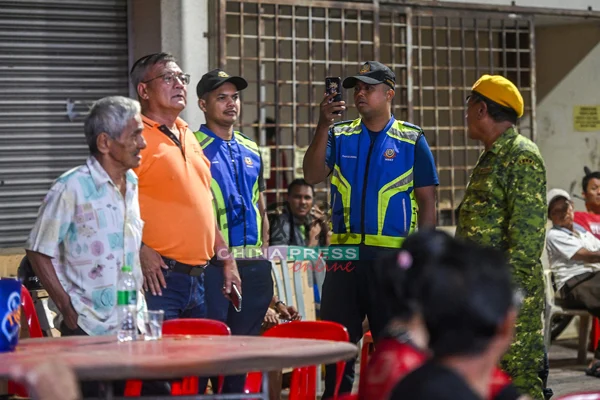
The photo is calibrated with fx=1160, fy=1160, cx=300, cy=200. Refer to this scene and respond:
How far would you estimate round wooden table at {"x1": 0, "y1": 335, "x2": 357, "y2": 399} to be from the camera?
12.6 feet

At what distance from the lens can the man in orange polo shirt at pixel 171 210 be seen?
6082 mm

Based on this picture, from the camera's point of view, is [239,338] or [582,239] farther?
[582,239]

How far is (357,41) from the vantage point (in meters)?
10.8

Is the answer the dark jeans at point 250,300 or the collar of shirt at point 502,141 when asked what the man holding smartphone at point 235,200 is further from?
the collar of shirt at point 502,141

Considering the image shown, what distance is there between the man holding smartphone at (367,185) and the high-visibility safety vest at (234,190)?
39 cm

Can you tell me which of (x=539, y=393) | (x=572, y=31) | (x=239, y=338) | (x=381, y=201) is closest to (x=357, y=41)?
(x=572, y=31)

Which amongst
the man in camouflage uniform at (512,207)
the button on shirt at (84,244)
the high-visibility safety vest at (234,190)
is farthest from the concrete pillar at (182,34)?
the button on shirt at (84,244)

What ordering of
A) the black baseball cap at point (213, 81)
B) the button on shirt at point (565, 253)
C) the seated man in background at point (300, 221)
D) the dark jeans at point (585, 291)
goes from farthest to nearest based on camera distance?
1. the button on shirt at point (565, 253)
2. the dark jeans at point (585, 291)
3. the seated man in background at point (300, 221)
4. the black baseball cap at point (213, 81)

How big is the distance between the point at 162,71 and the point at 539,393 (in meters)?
2.64

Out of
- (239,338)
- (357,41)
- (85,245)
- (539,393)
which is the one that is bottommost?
(539,393)

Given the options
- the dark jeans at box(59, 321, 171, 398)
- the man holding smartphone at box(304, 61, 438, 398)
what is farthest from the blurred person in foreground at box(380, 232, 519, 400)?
the man holding smartphone at box(304, 61, 438, 398)

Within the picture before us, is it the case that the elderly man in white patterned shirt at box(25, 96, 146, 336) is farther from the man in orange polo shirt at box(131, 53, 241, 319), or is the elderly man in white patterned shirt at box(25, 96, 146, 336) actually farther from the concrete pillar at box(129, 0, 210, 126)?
the concrete pillar at box(129, 0, 210, 126)

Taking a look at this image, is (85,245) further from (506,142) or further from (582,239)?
(582,239)

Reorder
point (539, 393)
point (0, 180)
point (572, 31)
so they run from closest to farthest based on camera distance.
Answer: point (539, 393) < point (0, 180) < point (572, 31)
